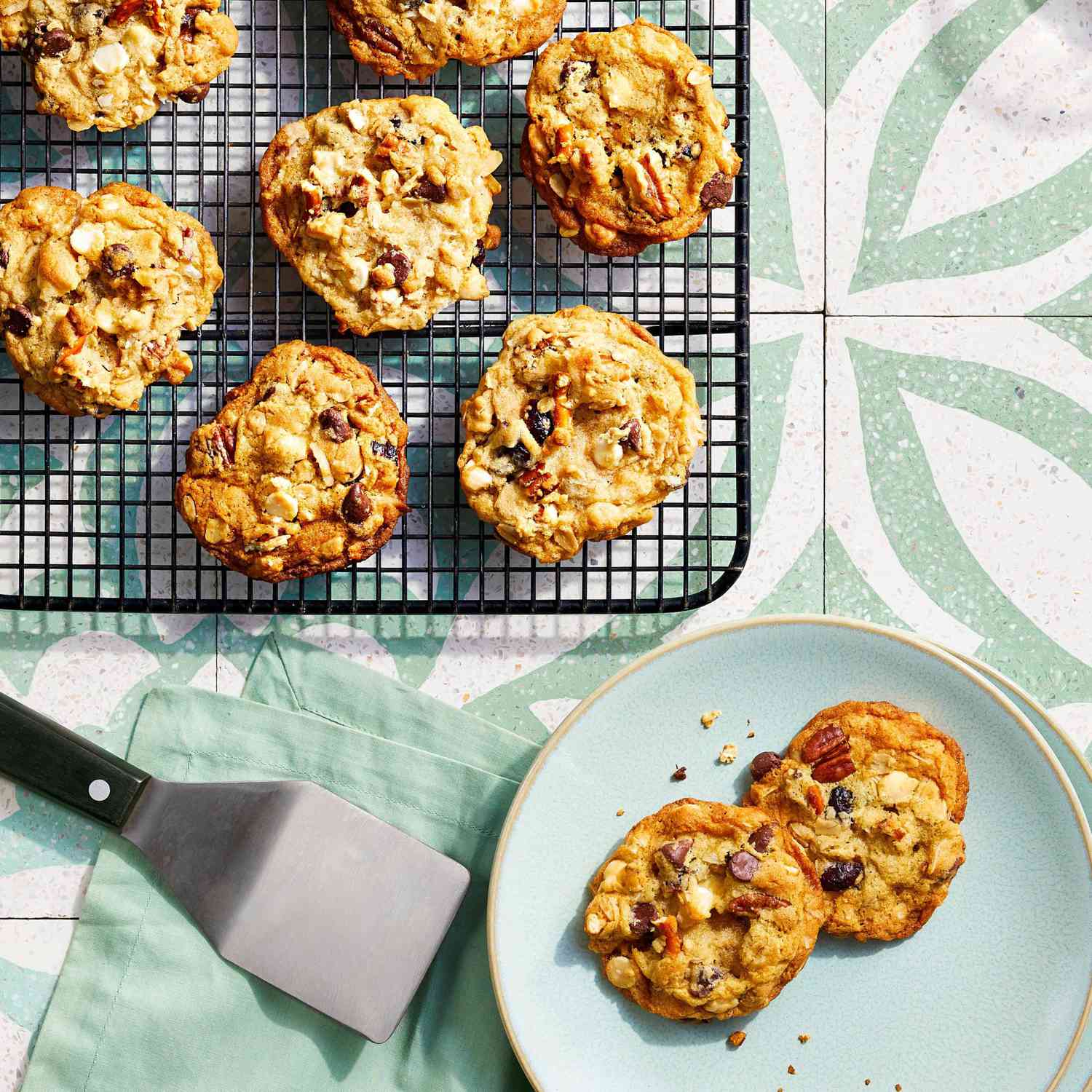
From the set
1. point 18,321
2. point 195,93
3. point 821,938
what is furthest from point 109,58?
point 821,938

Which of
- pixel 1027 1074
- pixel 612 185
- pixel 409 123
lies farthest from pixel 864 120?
pixel 1027 1074

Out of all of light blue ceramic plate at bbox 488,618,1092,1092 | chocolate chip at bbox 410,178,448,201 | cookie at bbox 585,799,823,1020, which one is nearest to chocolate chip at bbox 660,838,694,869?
cookie at bbox 585,799,823,1020

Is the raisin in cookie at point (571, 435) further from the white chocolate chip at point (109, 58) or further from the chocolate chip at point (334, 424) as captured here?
the white chocolate chip at point (109, 58)

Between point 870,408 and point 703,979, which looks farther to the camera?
point 870,408

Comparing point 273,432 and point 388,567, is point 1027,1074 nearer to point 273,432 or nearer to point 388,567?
point 388,567

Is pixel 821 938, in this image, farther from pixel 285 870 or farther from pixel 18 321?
pixel 18 321

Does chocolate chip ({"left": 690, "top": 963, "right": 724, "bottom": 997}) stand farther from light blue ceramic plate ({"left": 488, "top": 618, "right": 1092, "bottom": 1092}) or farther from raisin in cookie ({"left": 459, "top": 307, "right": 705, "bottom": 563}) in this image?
raisin in cookie ({"left": 459, "top": 307, "right": 705, "bottom": 563})
